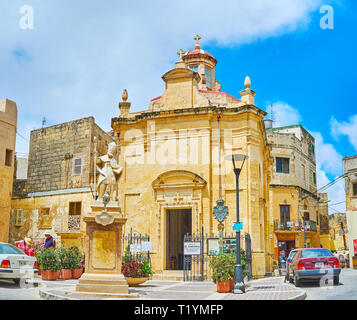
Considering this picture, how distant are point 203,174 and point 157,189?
8.09 ft

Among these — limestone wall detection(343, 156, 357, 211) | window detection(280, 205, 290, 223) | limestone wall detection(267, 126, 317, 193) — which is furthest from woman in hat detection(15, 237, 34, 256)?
limestone wall detection(267, 126, 317, 193)

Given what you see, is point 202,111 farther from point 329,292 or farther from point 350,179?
point 350,179

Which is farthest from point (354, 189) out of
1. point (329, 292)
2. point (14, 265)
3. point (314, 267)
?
point (14, 265)

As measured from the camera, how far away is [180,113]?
21.9m

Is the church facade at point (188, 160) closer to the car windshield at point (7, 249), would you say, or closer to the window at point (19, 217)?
the car windshield at point (7, 249)

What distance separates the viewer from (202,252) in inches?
768

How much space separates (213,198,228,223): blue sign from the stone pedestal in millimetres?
9113

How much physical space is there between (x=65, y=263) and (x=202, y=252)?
6.18 meters

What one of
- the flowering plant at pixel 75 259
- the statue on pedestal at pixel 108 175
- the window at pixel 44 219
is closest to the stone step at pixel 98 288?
the statue on pedestal at pixel 108 175

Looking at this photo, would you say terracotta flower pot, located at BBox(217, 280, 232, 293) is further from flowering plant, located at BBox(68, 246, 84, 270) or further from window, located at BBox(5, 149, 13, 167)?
window, located at BBox(5, 149, 13, 167)

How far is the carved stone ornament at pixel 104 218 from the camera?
11258mm

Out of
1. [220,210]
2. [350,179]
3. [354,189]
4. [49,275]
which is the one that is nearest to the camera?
[49,275]
